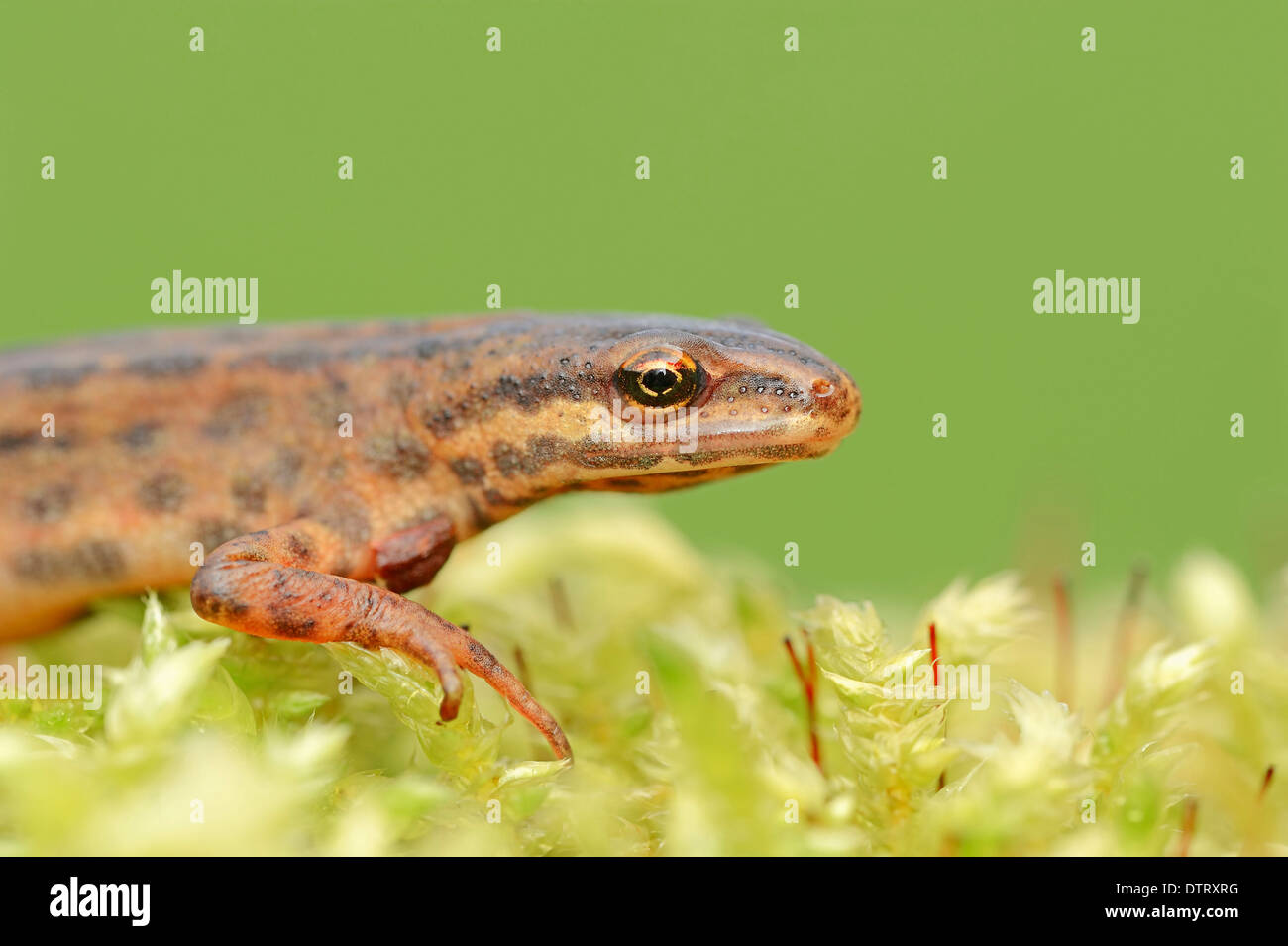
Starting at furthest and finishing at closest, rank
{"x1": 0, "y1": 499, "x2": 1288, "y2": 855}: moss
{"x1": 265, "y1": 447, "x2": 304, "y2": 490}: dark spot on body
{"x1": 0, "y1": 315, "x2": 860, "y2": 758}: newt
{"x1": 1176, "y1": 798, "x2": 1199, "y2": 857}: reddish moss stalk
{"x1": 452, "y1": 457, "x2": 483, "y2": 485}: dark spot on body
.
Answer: {"x1": 265, "y1": 447, "x2": 304, "y2": 490}: dark spot on body < {"x1": 452, "y1": 457, "x2": 483, "y2": 485}: dark spot on body < {"x1": 0, "y1": 315, "x2": 860, "y2": 758}: newt < {"x1": 1176, "y1": 798, "x2": 1199, "y2": 857}: reddish moss stalk < {"x1": 0, "y1": 499, "x2": 1288, "y2": 855}: moss

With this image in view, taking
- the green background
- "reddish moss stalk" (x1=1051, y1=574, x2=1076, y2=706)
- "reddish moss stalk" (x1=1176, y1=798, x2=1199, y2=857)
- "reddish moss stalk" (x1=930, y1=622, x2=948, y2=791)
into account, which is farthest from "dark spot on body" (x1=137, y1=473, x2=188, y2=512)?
the green background

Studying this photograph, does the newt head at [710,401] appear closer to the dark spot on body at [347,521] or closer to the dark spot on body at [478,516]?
the dark spot on body at [478,516]

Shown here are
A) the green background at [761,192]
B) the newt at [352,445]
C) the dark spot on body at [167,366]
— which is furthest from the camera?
the green background at [761,192]

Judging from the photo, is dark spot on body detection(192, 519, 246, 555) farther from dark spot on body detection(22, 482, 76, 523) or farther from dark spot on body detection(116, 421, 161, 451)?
dark spot on body detection(22, 482, 76, 523)

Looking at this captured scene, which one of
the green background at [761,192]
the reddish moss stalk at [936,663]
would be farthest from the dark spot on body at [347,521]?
the green background at [761,192]

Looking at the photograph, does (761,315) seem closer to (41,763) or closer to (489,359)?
(489,359)

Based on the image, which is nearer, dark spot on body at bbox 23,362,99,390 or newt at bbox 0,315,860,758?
newt at bbox 0,315,860,758
